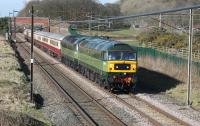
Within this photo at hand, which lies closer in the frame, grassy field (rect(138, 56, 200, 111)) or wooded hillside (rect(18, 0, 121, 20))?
grassy field (rect(138, 56, 200, 111))

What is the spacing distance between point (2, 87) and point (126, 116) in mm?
8195

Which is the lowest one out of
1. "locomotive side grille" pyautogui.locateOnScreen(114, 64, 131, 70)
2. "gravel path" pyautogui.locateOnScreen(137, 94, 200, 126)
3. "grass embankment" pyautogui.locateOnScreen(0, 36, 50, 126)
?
"gravel path" pyautogui.locateOnScreen(137, 94, 200, 126)

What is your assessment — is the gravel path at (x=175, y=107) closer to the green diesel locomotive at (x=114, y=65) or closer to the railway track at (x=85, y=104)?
the green diesel locomotive at (x=114, y=65)

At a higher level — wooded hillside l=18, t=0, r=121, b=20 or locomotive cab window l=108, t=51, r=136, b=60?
wooded hillside l=18, t=0, r=121, b=20

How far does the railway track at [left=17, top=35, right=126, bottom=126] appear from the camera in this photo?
65.6ft

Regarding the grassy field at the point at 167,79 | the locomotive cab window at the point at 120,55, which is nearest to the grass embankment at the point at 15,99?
the locomotive cab window at the point at 120,55

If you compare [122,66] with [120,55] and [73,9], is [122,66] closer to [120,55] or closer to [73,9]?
[120,55]

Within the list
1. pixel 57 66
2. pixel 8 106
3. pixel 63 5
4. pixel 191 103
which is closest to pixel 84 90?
pixel 191 103

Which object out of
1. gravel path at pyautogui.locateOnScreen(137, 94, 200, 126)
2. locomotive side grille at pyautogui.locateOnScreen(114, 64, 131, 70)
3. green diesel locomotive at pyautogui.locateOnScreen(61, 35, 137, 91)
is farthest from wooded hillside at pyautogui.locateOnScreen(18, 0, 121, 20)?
gravel path at pyautogui.locateOnScreen(137, 94, 200, 126)

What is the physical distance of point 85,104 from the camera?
24.6 m

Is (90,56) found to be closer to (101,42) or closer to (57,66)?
(101,42)

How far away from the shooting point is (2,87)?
87.0ft

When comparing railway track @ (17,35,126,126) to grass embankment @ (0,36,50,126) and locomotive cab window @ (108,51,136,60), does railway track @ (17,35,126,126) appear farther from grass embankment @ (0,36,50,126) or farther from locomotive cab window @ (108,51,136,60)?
locomotive cab window @ (108,51,136,60)

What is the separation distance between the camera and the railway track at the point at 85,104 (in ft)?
65.6
